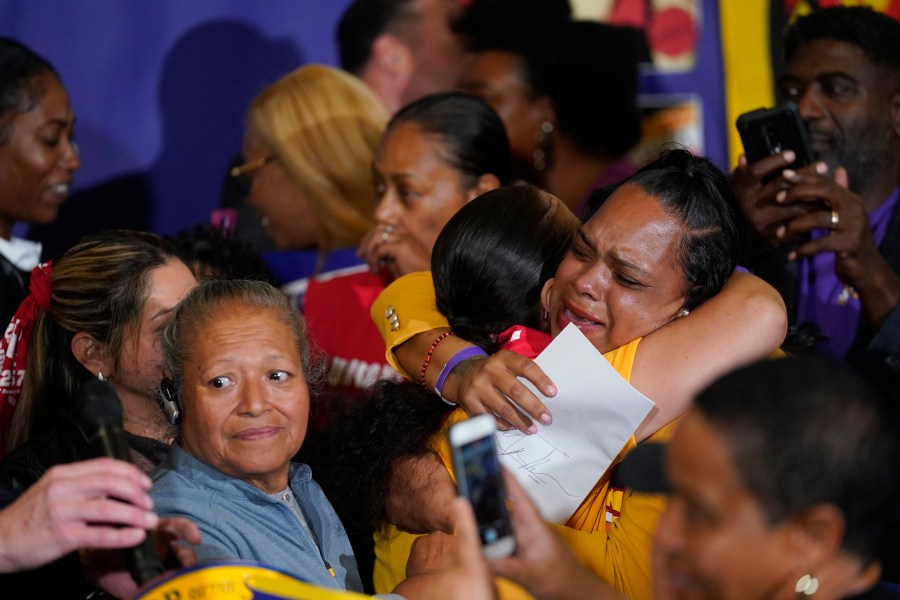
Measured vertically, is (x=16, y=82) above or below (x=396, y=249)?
above

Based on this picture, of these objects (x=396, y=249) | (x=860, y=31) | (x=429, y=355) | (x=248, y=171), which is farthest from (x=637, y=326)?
(x=248, y=171)

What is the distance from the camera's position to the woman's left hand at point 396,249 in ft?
10.4

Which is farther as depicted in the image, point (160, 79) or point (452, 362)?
point (160, 79)

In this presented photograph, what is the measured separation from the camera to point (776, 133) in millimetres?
2941

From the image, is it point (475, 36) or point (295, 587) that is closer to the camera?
point (295, 587)

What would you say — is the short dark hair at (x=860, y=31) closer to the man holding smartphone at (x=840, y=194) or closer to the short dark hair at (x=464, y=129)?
the man holding smartphone at (x=840, y=194)

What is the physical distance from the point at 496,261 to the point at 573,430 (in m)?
0.42

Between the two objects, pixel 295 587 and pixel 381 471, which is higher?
pixel 295 587

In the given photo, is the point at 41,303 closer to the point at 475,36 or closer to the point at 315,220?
the point at 315,220

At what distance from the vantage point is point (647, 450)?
5.71 ft

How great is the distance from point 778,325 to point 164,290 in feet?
4.33

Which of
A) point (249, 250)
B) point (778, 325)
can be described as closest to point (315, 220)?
point (249, 250)

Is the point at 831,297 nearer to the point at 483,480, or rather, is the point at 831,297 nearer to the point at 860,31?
the point at 860,31
